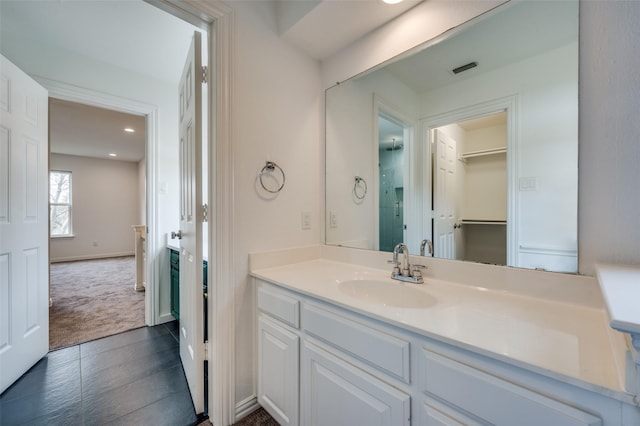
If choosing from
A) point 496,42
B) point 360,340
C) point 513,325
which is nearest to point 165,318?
point 360,340

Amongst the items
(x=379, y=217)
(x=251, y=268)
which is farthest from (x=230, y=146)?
(x=379, y=217)

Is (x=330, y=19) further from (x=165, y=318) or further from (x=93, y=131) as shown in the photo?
(x=93, y=131)

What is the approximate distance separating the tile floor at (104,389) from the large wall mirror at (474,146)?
1392 millimetres

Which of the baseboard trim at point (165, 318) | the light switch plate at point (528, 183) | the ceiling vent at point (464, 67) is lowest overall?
the baseboard trim at point (165, 318)

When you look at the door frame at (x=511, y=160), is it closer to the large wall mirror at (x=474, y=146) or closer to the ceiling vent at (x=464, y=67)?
the large wall mirror at (x=474, y=146)

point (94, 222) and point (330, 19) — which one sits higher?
point (330, 19)

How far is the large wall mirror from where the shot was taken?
3.12ft

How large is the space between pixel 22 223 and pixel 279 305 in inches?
75.5

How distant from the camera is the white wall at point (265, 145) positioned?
1.35 meters

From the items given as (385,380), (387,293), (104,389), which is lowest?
(104,389)

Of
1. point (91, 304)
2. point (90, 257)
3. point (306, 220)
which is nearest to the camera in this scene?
point (306, 220)

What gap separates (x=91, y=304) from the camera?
9.87 ft

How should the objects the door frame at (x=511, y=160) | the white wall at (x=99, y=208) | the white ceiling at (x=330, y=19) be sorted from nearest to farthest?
the door frame at (x=511, y=160)
the white ceiling at (x=330, y=19)
the white wall at (x=99, y=208)

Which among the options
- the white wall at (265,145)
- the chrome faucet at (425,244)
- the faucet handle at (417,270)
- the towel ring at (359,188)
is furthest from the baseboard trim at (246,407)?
the towel ring at (359,188)
